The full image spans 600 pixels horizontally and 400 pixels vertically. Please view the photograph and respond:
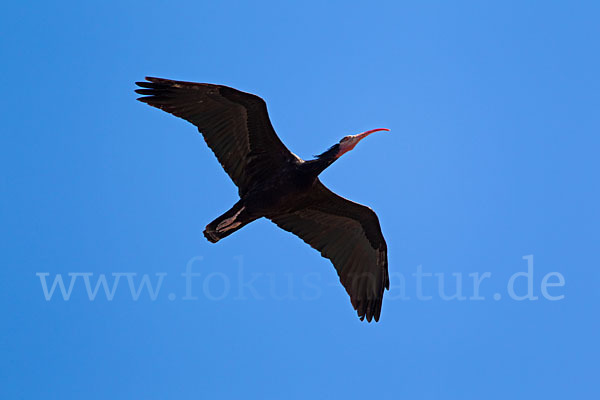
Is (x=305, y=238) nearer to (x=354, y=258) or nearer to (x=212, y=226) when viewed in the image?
(x=354, y=258)

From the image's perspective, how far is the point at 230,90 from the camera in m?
11.5

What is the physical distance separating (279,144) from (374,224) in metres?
2.00

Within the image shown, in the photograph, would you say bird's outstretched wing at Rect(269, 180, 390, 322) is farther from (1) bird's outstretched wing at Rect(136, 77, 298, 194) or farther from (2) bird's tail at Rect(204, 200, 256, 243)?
(1) bird's outstretched wing at Rect(136, 77, 298, 194)

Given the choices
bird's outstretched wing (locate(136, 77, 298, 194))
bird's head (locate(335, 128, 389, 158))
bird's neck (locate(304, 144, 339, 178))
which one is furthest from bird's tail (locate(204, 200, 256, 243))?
bird's head (locate(335, 128, 389, 158))

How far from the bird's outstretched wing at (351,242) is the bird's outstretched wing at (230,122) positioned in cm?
94

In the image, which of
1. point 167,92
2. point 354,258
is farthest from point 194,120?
point 354,258

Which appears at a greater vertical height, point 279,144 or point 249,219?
point 279,144

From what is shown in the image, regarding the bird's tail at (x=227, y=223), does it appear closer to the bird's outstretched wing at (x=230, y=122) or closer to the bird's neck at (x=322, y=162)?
the bird's outstretched wing at (x=230, y=122)

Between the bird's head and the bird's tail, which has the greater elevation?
the bird's head

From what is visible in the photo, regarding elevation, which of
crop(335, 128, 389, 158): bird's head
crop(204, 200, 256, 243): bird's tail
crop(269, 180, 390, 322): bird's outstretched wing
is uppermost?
crop(335, 128, 389, 158): bird's head

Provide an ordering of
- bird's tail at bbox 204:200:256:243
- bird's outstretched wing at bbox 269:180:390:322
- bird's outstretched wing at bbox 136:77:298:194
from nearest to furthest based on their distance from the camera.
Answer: bird's outstretched wing at bbox 136:77:298:194, bird's tail at bbox 204:200:256:243, bird's outstretched wing at bbox 269:180:390:322

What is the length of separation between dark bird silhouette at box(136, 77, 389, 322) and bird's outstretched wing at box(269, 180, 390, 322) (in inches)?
0.6

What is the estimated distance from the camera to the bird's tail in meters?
11.7

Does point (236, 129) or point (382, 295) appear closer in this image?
point (236, 129)
